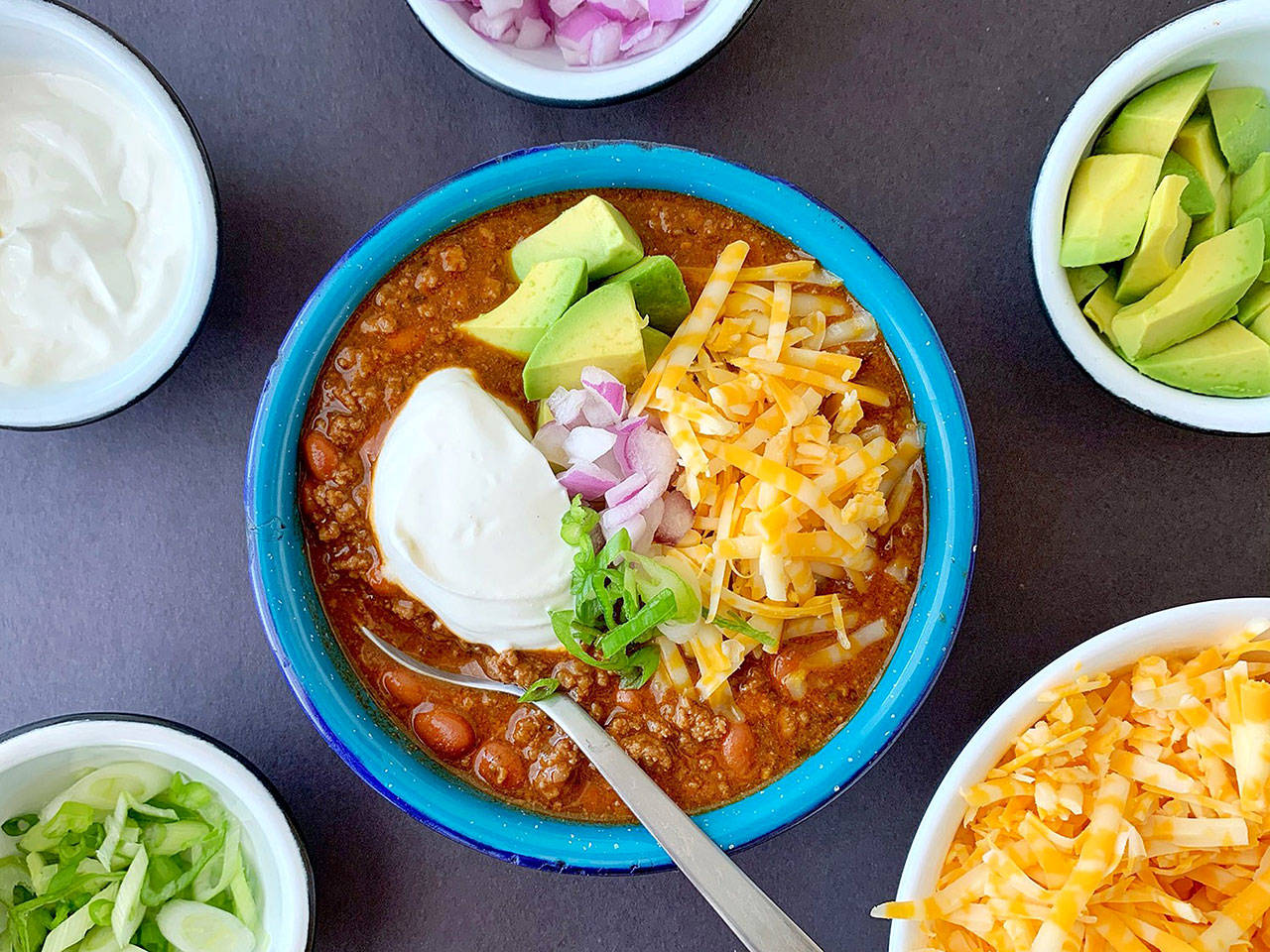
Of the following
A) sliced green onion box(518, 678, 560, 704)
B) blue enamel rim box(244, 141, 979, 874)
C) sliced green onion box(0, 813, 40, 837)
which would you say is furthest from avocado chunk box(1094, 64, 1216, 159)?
sliced green onion box(0, 813, 40, 837)

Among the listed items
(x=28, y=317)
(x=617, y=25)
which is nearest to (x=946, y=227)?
(x=617, y=25)

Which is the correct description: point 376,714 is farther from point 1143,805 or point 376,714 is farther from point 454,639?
point 1143,805

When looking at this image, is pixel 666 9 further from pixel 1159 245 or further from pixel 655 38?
pixel 1159 245

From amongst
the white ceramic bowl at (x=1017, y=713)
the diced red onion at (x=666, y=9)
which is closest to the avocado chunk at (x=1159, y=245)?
the white ceramic bowl at (x=1017, y=713)

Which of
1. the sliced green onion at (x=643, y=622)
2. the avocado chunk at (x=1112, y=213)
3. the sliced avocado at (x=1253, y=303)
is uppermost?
the avocado chunk at (x=1112, y=213)

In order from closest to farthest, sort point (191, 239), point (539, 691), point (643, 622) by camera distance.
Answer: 1. point (643, 622)
2. point (539, 691)
3. point (191, 239)

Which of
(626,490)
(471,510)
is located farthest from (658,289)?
(471,510)

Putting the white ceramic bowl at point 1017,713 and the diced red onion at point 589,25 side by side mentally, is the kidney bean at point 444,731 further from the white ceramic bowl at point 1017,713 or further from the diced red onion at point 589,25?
the diced red onion at point 589,25
